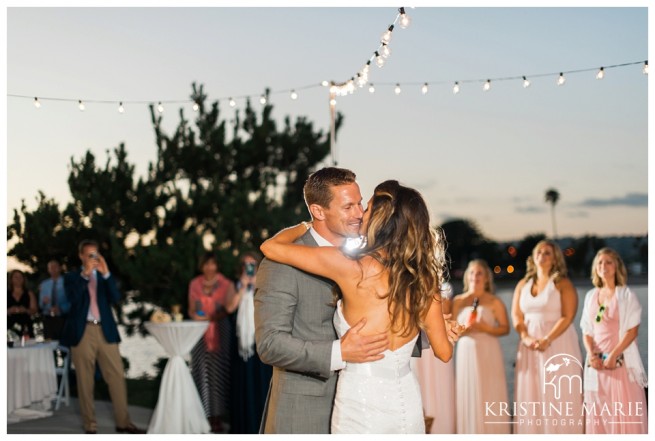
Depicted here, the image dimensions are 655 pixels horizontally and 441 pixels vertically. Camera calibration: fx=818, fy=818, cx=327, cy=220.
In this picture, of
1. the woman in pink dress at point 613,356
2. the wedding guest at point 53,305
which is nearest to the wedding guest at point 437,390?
the woman in pink dress at point 613,356

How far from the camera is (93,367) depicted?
6238mm

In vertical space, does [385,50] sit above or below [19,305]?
above

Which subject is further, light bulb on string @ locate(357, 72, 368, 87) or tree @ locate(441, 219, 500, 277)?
tree @ locate(441, 219, 500, 277)

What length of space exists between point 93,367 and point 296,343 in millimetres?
4228

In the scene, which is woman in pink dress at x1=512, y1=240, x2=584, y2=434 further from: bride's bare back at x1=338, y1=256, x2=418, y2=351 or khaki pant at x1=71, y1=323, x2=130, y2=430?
bride's bare back at x1=338, y1=256, x2=418, y2=351

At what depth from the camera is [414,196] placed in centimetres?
249

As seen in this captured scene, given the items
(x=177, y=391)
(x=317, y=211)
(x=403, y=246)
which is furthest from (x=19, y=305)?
(x=403, y=246)

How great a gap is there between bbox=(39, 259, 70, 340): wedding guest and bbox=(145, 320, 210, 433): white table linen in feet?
6.85

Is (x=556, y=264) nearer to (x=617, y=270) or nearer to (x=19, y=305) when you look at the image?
(x=617, y=270)

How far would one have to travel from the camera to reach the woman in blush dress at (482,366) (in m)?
5.73

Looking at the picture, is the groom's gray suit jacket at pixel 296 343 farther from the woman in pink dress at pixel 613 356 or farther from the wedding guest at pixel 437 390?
the wedding guest at pixel 437 390

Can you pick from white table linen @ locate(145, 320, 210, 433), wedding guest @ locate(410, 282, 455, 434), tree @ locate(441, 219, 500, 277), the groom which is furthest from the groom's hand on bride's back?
tree @ locate(441, 219, 500, 277)

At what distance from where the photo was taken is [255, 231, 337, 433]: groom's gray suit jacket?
8.05 ft

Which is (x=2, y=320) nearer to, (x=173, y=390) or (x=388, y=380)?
(x=173, y=390)
